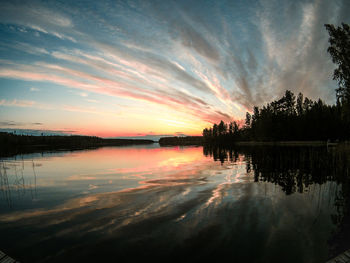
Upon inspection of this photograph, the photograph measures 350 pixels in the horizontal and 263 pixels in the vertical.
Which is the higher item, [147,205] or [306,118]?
[306,118]

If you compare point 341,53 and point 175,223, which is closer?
point 175,223

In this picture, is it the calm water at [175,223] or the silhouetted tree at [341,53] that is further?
the silhouetted tree at [341,53]

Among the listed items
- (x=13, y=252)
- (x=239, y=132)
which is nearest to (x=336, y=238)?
(x=13, y=252)

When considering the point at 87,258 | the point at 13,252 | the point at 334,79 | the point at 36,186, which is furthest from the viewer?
the point at 334,79

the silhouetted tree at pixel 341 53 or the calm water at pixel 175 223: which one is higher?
the silhouetted tree at pixel 341 53

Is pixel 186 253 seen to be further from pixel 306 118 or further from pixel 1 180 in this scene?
pixel 306 118

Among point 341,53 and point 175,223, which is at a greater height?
point 341,53

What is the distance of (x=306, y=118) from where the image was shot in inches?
3708

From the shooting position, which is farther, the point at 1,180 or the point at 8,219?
the point at 1,180

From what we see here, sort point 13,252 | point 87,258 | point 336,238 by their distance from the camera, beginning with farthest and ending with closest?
point 336,238
point 13,252
point 87,258

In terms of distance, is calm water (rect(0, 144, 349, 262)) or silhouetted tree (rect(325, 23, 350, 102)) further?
silhouetted tree (rect(325, 23, 350, 102))

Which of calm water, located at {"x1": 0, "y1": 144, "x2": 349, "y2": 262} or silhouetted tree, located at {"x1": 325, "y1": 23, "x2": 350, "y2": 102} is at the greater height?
silhouetted tree, located at {"x1": 325, "y1": 23, "x2": 350, "y2": 102}

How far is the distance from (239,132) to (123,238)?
185 m

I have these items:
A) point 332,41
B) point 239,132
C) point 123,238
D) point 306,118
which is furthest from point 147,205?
point 239,132
